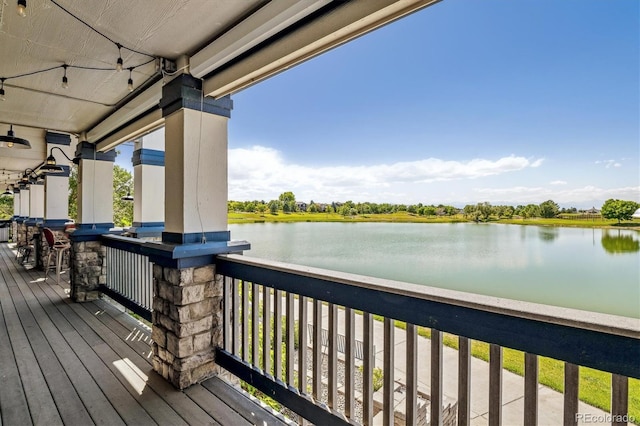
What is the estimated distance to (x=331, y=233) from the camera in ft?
48.0

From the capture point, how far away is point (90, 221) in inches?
198

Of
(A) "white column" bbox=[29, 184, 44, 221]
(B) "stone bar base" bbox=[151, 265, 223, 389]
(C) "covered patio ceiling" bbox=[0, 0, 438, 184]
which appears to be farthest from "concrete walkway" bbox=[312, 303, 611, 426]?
(A) "white column" bbox=[29, 184, 44, 221]

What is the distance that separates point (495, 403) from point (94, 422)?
7.64 feet

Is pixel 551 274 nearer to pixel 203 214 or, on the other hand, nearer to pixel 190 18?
pixel 203 214

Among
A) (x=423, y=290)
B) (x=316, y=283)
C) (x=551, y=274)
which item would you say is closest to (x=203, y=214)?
(x=316, y=283)

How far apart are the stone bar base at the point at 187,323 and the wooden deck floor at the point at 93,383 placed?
0.11m

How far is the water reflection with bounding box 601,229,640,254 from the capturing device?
87.4 inches

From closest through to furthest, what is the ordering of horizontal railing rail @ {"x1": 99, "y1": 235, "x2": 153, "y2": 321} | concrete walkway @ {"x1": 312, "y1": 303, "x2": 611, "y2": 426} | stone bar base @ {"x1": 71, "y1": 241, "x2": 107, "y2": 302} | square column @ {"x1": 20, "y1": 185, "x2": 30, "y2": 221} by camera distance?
concrete walkway @ {"x1": 312, "y1": 303, "x2": 611, "y2": 426} → horizontal railing rail @ {"x1": 99, "y1": 235, "x2": 153, "y2": 321} → stone bar base @ {"x1": 71, "y1": 241, "x2": 107, "y2": 302} → square column @ {"x1": 20, "y1": 185, "x2": 30, "y2": 221}

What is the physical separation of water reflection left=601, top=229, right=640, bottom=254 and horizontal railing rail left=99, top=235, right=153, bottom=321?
4117mm

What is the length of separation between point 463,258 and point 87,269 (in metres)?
13.1

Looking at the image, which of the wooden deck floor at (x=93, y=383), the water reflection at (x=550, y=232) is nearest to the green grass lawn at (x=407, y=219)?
the water reflection at (x=550, y=232)

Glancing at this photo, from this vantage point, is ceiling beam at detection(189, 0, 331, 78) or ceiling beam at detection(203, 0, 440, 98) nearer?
ceiling beam at detection(203, 0, 440, 98)

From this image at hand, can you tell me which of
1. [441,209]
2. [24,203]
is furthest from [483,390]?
[24,203]

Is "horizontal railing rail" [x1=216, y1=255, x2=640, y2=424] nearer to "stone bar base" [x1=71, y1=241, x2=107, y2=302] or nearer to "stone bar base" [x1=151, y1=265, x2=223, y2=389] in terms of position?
"stone bar base" [x1=151, y1=265, x2=223, y2=389]
